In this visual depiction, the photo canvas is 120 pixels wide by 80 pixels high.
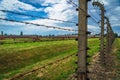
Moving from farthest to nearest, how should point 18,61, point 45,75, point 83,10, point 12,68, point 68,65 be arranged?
point 18,61
point 12,68
point 68,65
point 45,75
point 83,10

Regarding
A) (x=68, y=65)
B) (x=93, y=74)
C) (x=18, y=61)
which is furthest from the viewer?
(x=18, y=61)

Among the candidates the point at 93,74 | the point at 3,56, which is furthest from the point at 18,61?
the point at 93,74

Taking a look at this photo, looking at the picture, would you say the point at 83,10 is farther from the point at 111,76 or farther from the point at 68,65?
the point at 68,65

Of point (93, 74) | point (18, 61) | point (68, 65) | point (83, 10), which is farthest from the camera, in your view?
point (18, 61)

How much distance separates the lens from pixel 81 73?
10.8 meters

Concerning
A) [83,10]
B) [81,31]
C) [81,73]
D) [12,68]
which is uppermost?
[83,10]

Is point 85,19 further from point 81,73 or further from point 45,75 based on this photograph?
point 45,75

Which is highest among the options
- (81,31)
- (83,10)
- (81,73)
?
(83,10)

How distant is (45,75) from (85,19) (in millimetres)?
10499

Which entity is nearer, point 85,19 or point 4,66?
point 85,19

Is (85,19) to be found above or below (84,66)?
above

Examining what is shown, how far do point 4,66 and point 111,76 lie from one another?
13101 mm

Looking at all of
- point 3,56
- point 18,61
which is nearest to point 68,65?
point 18,61

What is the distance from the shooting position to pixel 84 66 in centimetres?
1062
